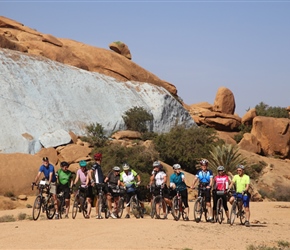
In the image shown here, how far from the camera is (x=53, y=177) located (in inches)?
904

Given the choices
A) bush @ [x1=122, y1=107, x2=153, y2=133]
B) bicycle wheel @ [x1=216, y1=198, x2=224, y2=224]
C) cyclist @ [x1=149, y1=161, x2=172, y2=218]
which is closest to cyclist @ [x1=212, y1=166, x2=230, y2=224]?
bicycle wheel @ [x1=216, y1=198, x2=224, y2=224]

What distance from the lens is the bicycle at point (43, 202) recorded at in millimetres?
22513

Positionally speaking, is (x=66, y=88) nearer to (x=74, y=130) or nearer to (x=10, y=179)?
(x=74, y=130)

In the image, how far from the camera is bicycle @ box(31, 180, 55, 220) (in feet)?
73.9

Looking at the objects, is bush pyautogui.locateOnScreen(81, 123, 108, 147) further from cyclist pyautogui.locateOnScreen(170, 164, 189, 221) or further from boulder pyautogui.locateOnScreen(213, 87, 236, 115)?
cyclist pyautogui.locateOnScreen(170, 164, 189, 221)

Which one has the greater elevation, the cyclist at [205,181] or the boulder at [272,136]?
the boulder at [272,136]

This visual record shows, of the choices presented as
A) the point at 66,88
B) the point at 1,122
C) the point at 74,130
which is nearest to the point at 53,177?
the point at 1,122

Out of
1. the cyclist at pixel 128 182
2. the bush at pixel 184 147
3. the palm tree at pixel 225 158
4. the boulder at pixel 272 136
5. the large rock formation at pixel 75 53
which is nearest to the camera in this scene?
the cyclist at pixel 128 182

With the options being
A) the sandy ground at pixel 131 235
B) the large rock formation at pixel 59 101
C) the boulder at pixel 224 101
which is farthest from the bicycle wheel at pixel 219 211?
the boulder at pixel 224 101

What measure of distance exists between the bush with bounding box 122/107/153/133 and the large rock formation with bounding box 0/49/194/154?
2.16 feet

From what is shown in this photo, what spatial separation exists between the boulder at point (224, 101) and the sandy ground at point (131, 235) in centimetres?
4841

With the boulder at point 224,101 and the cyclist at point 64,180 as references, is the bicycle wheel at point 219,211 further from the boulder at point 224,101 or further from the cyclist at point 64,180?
the boulder at point 224,101

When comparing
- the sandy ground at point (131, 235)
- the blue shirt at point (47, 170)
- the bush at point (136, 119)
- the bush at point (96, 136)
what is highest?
the bush at point (136, 119)

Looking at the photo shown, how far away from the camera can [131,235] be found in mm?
18125
